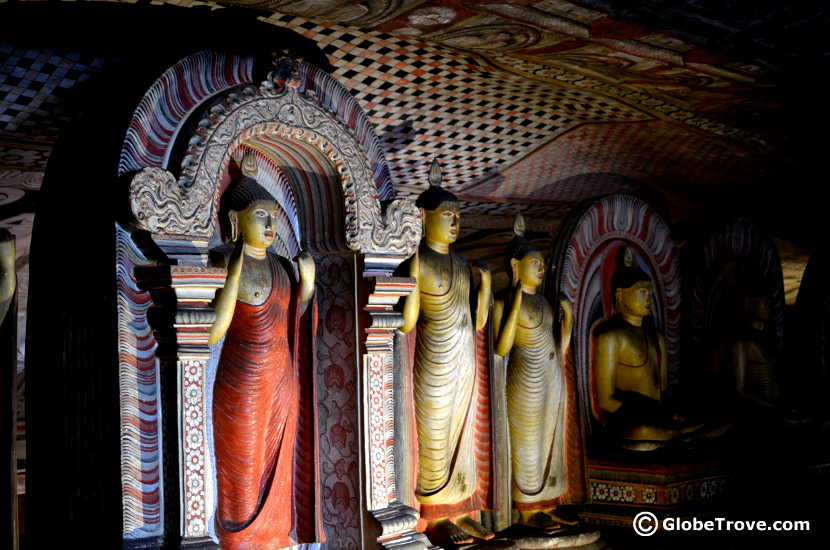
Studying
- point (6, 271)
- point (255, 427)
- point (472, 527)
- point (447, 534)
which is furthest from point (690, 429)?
point (6, 271)

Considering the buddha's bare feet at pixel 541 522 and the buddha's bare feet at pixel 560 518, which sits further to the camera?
the buddha's bare feet at pixel 560 518

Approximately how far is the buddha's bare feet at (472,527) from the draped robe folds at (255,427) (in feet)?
3.81

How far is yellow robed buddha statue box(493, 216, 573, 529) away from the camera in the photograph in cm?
529

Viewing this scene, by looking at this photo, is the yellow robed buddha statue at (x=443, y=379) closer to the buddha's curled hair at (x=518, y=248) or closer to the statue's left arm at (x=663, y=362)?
the buddha's curled hair at (x=518, y=248)

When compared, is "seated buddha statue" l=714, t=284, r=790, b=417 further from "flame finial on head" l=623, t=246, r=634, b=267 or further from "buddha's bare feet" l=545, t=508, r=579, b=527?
"buddha's bare feet" l=545, t=508, r=579, b=527

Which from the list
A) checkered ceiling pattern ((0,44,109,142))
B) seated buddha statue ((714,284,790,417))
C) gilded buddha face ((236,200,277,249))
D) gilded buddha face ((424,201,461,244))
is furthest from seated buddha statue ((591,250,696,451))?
checkered ceiling pattern ((0,44,109,142))

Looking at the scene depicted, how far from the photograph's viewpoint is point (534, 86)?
556 cm

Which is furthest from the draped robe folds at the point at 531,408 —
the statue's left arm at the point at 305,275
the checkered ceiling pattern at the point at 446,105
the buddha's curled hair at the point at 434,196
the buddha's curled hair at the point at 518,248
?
the statue's left arm at the point at 305,275

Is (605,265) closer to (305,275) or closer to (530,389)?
(530,389)

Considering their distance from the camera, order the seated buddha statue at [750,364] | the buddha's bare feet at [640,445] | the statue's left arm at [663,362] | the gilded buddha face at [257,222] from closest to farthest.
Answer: the gilded buddha face at [257,222] → the buddha's bare feet at [640,445] → the statue's left arm at [663,362] → the seated buddha statue at [750,364]

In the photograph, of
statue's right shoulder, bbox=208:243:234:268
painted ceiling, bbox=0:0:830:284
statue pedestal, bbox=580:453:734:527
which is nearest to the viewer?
statue's right shoulder, bbox=208:243:234:268

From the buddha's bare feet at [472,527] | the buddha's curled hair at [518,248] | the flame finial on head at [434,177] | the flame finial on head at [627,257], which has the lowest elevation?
the buddha's bare feet at [472,527]

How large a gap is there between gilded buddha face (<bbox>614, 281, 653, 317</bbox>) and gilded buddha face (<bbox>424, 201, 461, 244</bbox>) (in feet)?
5.66

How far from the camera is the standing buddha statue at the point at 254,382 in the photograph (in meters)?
3.78
